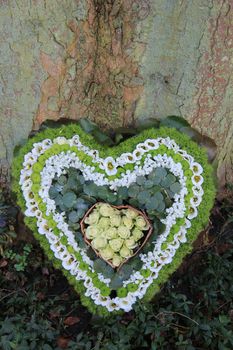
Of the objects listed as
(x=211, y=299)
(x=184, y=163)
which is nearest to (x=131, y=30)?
(x=184, y=163)

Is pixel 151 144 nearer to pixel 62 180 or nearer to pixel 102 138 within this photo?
pixel 102 138

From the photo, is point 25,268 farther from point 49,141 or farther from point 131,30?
point 131,30

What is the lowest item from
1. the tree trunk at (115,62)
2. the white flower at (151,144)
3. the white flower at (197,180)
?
the white flower at (197,180)

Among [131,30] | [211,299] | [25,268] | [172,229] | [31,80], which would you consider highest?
[131,30]

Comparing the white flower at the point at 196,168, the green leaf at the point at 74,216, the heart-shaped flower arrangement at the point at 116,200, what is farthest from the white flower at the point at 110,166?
the white flower at the point at 196,168

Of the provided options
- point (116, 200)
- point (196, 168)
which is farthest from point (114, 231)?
point (196, 168)

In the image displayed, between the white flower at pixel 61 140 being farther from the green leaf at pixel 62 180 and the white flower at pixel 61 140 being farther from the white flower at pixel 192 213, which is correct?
the white flower at pixel 192 213

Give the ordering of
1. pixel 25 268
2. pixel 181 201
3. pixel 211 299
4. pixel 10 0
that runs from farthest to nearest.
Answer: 1. pixel 25 268
2. pixel 211 299
3. pixel 181 201
4. pixel 10 0
